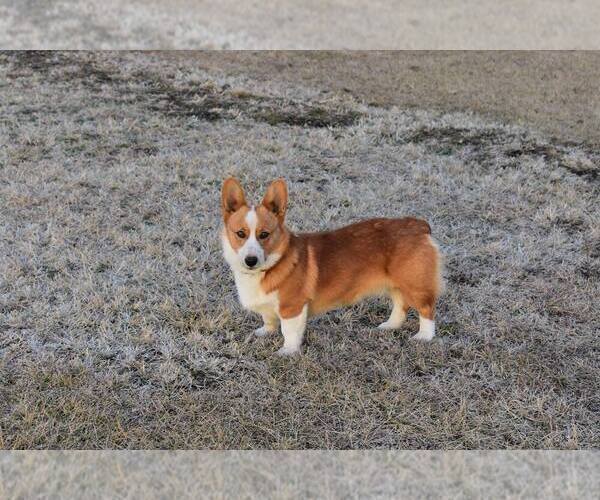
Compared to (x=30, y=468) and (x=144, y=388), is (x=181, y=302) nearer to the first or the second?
(x=144, y=388)

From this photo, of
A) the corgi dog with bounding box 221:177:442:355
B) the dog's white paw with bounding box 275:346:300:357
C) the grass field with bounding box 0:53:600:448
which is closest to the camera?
the grass field with bounding box 0:53:600:448

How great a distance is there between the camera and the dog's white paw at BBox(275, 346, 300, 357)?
3.53m

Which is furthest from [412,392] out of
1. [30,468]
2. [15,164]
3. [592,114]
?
[592,114]

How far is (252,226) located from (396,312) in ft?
3.48

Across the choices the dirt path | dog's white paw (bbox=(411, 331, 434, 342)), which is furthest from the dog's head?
the dirt path

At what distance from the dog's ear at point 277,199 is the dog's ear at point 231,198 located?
112 mm

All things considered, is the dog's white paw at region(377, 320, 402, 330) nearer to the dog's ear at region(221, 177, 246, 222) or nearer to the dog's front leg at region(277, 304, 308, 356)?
the dog's front leg at region(277, 304, 308, 356)

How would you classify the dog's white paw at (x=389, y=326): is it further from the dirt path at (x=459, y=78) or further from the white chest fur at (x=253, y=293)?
the dirt path at (x=459, y=78)

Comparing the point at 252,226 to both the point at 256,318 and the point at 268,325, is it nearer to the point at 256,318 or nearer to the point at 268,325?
the point at 268,325

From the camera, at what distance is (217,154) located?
21.4ft

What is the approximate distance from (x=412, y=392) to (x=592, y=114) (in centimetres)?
677

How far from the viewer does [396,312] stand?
149 inches

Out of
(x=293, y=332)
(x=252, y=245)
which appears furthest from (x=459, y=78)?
(x=252, y=245)

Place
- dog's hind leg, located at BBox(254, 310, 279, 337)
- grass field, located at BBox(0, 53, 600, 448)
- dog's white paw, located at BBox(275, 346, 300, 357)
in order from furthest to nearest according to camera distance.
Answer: dog's hind leg, located at BBox(254, 310, 279, 337) < dog's white paw, located at BBox(275, 346, 300, 357) < grass field, located at BBox(0, 53, 600, 448)
